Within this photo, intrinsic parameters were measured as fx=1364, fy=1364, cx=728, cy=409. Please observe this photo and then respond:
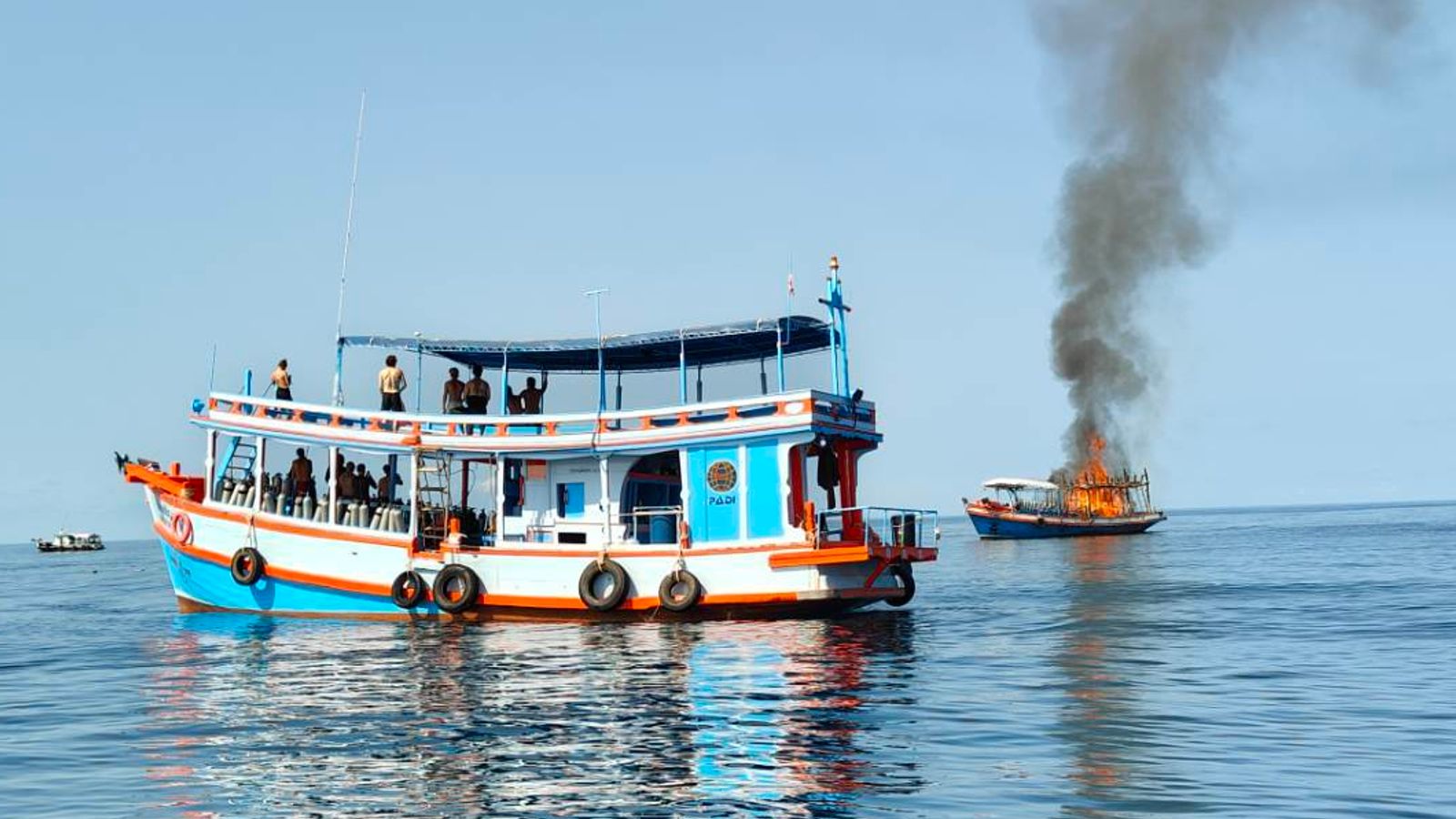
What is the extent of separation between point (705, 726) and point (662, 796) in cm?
350

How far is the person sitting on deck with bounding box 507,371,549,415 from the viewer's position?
96.1 feet

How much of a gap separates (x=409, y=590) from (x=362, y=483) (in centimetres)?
306

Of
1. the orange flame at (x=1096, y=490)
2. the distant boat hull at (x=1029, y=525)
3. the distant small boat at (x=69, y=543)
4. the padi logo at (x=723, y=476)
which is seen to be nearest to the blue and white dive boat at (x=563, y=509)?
the padi logo at (x=723, y=476)

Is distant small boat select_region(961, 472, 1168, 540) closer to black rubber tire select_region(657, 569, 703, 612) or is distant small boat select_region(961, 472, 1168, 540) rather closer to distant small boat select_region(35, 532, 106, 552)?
black rubber tire select_region(657, 569, 703, 612)

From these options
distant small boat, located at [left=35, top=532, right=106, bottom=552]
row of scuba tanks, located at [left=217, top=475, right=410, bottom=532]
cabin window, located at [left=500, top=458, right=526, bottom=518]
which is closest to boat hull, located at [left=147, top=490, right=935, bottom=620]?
row of scuba tanks, located at [left=217, top=475, right=410, bottom=532]

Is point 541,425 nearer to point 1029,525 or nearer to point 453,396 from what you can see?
→ point 453,396

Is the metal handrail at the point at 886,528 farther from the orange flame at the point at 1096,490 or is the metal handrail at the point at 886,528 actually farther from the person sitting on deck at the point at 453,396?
the orange flame at the point at 1096,490

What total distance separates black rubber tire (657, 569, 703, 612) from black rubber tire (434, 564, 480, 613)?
3.70 metres

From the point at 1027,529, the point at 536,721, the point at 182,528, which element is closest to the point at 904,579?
the point at 536,721

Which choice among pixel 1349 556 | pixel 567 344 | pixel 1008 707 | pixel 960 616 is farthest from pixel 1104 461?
pixel 1008 707

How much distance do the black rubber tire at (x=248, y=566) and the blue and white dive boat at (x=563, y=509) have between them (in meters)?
0.04

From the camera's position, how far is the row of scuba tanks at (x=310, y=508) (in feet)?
89.7

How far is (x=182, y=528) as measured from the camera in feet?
93.8

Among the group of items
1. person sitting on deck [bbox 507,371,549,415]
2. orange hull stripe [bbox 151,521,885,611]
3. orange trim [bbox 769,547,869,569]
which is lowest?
orange hull stripe [bbox 151,521,885,611]
